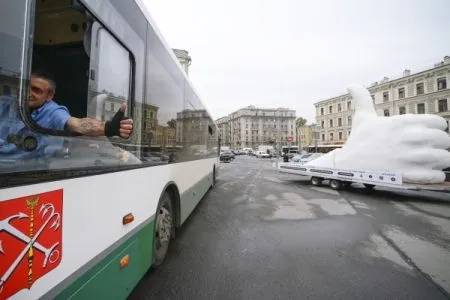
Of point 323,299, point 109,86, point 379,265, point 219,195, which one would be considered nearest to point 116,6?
point 109,86

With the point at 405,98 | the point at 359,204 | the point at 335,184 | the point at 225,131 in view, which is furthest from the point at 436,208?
the point at 225,131

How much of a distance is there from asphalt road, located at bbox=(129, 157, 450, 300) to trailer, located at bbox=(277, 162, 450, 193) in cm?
140

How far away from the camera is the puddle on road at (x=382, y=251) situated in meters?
3.88

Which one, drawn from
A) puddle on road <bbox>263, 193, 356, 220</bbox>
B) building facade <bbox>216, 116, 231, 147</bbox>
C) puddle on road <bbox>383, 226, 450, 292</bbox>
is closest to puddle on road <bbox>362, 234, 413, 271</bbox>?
puddle on road <bbox>383, 226, 450, 292</bbox>

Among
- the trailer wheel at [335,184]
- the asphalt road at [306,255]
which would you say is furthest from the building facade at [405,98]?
the asphalt road at [306,255]

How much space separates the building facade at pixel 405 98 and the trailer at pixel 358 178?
871 inches

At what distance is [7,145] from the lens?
115cm

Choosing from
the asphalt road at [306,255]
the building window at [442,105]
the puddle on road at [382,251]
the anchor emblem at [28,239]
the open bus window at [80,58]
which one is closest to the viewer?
the anchor emblem at [28,239]

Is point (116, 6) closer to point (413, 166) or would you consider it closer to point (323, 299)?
point (323, 299)

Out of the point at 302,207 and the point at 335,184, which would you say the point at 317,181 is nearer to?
the point at 335,184

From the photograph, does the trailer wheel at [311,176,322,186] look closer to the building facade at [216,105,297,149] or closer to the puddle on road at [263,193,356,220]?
the puddle on road at [263,193,356,220]

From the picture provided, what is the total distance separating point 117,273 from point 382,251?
4388 millimetres

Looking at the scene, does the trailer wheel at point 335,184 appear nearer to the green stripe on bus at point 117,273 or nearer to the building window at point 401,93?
the green stripe on bus at point 117,273

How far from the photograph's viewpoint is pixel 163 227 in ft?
11.8
